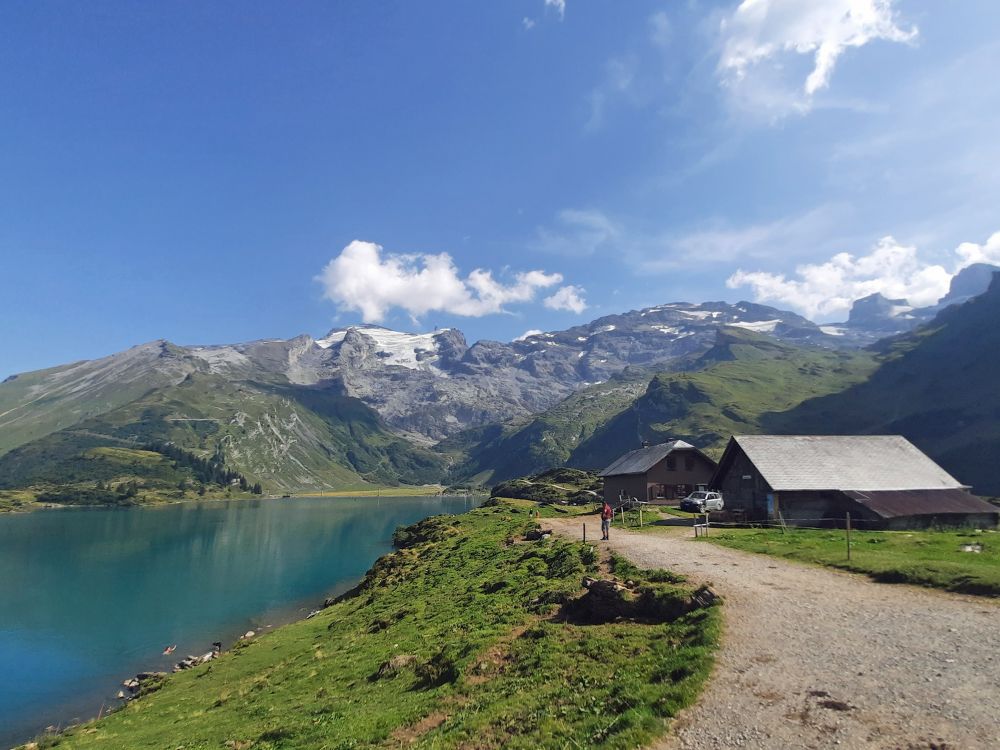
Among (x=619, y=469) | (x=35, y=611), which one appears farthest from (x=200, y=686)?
(x=619, y=469)

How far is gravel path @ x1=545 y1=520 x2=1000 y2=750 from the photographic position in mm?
11711

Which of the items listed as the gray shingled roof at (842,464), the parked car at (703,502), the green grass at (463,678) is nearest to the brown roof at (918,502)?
the gray shingled roof at (842,464)

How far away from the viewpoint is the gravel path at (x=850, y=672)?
11.7m

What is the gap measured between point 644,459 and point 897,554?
6051cm

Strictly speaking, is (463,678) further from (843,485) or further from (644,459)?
(644,459)

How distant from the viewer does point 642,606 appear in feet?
72.8

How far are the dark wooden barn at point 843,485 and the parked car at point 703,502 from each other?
131 centimetres

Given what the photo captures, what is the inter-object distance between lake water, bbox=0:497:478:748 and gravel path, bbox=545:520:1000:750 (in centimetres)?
4553

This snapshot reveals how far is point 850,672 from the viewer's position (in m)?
14.7

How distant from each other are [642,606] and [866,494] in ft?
143

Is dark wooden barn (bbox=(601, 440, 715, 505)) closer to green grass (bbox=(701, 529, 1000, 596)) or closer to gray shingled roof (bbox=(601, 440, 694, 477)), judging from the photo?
gray shingled roof (bbox=(601, 440, 694, 477))

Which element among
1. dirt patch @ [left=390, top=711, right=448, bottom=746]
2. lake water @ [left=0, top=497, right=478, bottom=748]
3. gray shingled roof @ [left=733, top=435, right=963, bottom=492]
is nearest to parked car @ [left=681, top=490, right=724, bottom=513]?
gray shingled roof @ [left=733, top=435, right=963, bottom=492]

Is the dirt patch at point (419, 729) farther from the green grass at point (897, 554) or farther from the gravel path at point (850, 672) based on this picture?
the green grass at point (897, 554)

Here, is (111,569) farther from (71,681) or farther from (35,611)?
(71,681)
